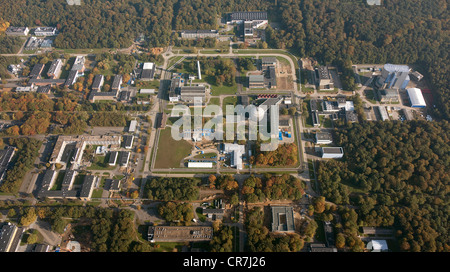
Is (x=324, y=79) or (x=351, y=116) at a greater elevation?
(x=324, y=79)

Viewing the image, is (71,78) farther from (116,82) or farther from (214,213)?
(214,213)

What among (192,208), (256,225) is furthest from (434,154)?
(192,208)

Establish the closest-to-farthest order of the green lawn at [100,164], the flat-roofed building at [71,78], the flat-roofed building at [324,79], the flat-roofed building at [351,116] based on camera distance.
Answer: the green lawn at [100,164] → the flat-roofed building at [351,116] → the flat-roofed building at [324,79] → the flat-roofed building at [71,78]

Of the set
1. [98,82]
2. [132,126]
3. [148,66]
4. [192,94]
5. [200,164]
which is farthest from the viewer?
[148,66]

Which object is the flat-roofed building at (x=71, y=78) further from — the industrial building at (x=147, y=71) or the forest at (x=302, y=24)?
the industrial building at (x=147, y=71)

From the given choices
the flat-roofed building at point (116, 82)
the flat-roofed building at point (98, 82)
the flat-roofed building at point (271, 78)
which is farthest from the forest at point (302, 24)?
the flat-roofed building at point (116, 82)

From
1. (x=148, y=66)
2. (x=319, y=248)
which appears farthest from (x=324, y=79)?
(x=148, y=66)
